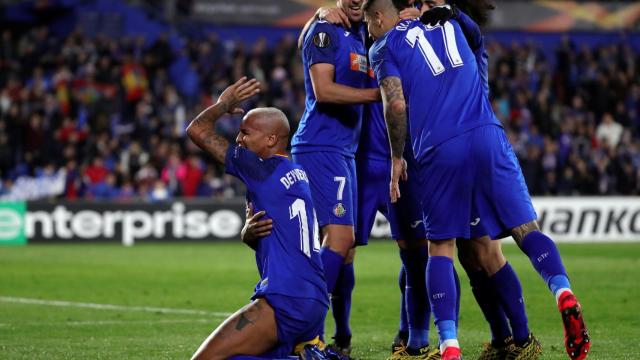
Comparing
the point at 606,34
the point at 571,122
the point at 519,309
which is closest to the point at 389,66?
the point at 519,309

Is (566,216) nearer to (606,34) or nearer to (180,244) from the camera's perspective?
(180,244)

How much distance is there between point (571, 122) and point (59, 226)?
12980mm

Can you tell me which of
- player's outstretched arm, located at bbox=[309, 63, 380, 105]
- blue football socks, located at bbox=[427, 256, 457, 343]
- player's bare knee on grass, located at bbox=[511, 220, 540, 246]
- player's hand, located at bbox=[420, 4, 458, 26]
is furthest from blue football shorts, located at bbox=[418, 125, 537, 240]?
player's outstretched arm, located at bbox=[309, 63, 380, 105]

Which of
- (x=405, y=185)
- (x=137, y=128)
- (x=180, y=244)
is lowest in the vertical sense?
(x=180, y=244)

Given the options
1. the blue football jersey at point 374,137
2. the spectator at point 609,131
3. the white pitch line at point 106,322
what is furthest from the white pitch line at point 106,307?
the spectator at point 609,131

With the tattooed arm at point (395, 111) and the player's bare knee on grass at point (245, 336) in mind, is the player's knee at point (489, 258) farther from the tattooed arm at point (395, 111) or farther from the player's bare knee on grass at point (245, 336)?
the player's bare knee on grass at point (245, 336)

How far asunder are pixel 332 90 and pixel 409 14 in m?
0.99

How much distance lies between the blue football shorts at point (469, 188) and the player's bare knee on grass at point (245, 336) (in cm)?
123

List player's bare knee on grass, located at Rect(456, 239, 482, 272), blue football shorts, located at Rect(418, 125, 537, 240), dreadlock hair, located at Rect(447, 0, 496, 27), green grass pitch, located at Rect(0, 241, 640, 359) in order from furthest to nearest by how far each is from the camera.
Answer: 1. green grass pitch, located at Rect(0, 241, 640, 359)
2. dreadlock hair, located at Rect(447, 0, 496, 27)
3. player's bare knee on grass, located at Rect(456, 239, 482, 272)
4. blue football shorts, located at Rect(418, 125, 537, 240)

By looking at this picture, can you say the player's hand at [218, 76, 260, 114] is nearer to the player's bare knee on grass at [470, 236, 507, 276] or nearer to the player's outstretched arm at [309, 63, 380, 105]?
the player's outstretched arm at [309, 63, 380, 105]

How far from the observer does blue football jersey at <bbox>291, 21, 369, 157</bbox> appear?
7.96 m

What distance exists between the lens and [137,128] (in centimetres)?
2653

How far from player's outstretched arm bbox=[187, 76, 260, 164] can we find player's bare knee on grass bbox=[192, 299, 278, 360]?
876mm

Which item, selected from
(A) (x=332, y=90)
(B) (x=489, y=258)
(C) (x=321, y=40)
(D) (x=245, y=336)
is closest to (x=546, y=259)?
(B) (x=489, y=258)
